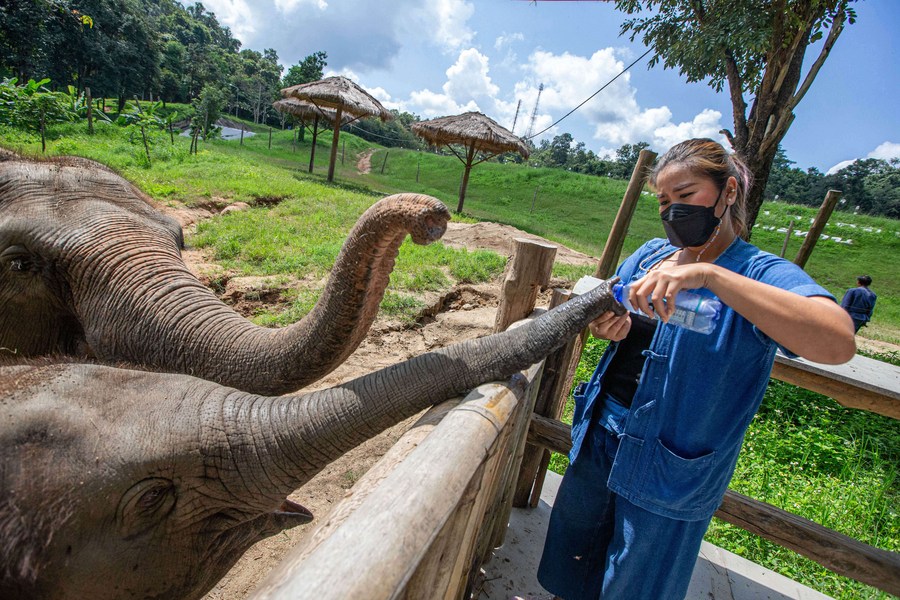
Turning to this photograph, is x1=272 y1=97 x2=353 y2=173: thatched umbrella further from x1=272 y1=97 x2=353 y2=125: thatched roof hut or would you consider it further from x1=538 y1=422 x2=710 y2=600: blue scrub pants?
x1=538 y1=422 x2=710 y2=600: blue scrub pants

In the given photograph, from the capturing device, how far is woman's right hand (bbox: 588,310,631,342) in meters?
1.57

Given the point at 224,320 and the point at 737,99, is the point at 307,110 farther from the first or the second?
the point at 224,320

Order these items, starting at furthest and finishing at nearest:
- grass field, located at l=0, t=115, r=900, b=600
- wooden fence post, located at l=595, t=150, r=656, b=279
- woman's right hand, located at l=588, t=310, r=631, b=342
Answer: wooden fence post, located at l=595, t=150, r=656, b=279, grass field, located at l=0, t=115, r=900, b=600, woman's right hand, located at l=588, t=310, r=631, b=342

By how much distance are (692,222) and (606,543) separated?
130cm

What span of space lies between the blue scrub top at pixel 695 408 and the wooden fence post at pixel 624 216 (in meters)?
2.41

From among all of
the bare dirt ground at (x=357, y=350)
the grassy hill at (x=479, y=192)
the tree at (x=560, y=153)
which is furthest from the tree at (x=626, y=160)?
the bare dirt ground at (x=357, y=350)

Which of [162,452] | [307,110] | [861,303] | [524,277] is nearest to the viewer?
[162,452]

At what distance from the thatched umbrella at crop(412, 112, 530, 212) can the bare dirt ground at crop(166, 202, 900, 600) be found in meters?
9.05

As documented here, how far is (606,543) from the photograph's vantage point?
73.0 inches

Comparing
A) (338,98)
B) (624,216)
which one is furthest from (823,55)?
(338,98)

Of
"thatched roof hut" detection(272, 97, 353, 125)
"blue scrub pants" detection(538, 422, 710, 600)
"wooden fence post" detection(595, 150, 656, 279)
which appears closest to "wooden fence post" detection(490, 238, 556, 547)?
"blue scrub pants" detection(538, 422, 710, 600)

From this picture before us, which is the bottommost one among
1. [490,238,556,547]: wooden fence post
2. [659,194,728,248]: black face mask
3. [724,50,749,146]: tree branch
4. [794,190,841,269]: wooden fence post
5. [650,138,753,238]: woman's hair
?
[490,238,556,547]: wooden fence post

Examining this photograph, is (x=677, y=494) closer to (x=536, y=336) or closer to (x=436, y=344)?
(x=536, y=336)

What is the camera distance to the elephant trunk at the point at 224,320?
5.25 ft
